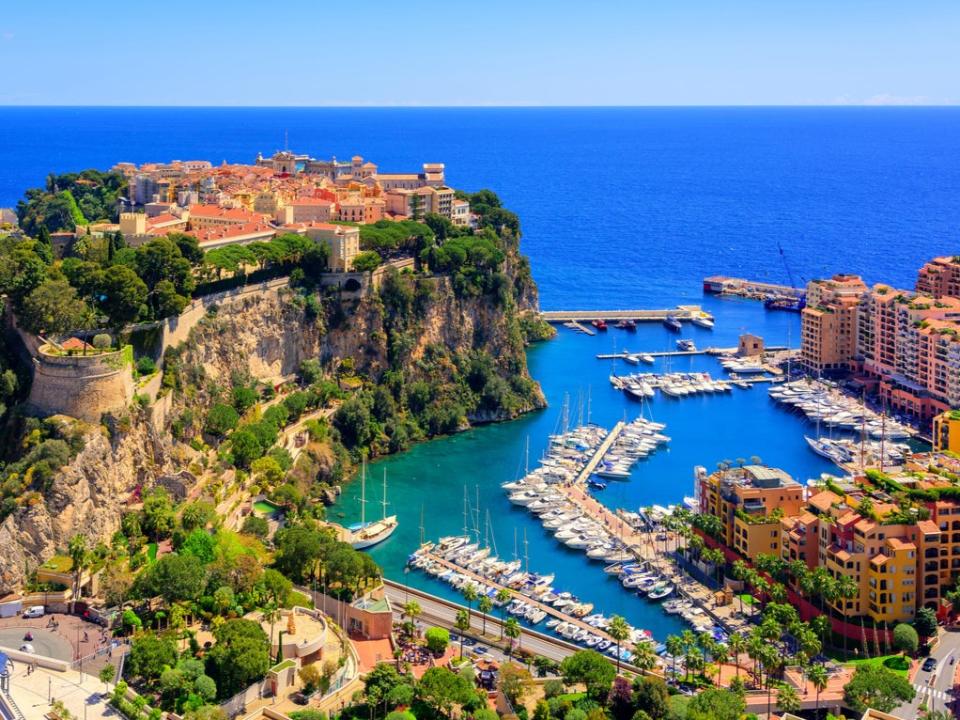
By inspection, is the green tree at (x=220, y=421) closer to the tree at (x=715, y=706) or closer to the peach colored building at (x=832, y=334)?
the tree at (x=715, y=706)

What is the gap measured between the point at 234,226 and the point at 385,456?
44.5 ft

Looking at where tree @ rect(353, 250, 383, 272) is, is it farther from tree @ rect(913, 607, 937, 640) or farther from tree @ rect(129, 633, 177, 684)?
tree @ rect(913, 607, 937, 640)

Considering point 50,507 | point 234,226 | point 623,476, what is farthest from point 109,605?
point 234,226

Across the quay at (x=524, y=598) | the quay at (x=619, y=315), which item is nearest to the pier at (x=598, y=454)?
the quay at (x=524, y=598)

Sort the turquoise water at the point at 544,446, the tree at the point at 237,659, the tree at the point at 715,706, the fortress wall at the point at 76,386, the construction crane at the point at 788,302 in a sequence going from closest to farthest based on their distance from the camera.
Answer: the tree at the point at 715,706
the tree at the point at 237,659
the fortress wall at the point at 76,386
the turquoise water at the point at 544,446
the construction crane at the point at 788,302

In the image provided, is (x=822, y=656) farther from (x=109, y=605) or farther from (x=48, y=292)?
(x=48, y=292)

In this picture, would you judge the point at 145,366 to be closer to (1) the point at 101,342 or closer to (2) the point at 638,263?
(1) the point at 101,342

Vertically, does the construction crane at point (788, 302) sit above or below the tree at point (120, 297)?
below

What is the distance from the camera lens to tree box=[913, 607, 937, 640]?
3456 centimetres

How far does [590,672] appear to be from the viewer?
31078 millimetres


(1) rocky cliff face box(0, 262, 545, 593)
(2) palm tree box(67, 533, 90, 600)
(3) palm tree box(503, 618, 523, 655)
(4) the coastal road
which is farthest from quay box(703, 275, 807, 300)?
(2) palm tree box(67, 533, 90, 600)

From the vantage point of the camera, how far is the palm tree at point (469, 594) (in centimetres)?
3683

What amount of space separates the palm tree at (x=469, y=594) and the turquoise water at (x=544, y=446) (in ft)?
3.68

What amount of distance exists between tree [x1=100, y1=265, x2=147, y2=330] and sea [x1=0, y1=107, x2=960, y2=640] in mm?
10517
